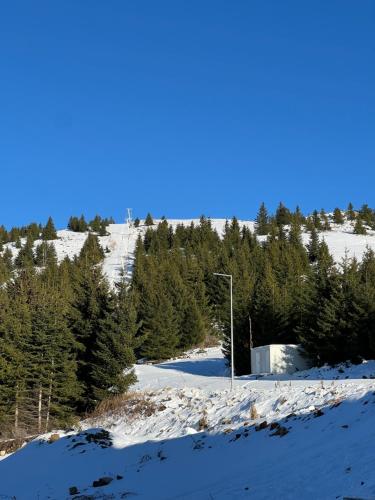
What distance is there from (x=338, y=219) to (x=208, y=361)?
352 ft

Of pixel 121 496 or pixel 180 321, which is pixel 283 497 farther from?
pixel 180 321

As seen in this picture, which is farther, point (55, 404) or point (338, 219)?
point (338, 219)

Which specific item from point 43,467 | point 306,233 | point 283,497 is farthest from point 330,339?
point 306,233

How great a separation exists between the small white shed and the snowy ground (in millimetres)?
3988

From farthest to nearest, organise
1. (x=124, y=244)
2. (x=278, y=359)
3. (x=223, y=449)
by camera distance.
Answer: (x=124, y=244)
(x=278, y=359)
(x=223, y=449)

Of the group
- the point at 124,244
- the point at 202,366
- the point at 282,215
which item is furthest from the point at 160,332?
the point at 282,215

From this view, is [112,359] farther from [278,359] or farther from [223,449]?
[223,449]

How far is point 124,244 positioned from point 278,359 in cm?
10476

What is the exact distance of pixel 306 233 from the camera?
134 metres

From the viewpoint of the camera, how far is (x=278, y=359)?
42.4 m

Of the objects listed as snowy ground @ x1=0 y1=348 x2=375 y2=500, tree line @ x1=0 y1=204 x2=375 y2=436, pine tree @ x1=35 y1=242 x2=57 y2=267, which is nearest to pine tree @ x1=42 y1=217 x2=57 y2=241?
pine tree @ x1=35 y1=242 x2=57 y2=267

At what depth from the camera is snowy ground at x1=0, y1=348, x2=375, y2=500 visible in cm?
1377

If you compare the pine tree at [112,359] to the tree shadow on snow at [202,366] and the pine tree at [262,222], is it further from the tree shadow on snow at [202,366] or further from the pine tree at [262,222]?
the pine tree at [262,222]

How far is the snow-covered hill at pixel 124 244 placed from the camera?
11269cm
